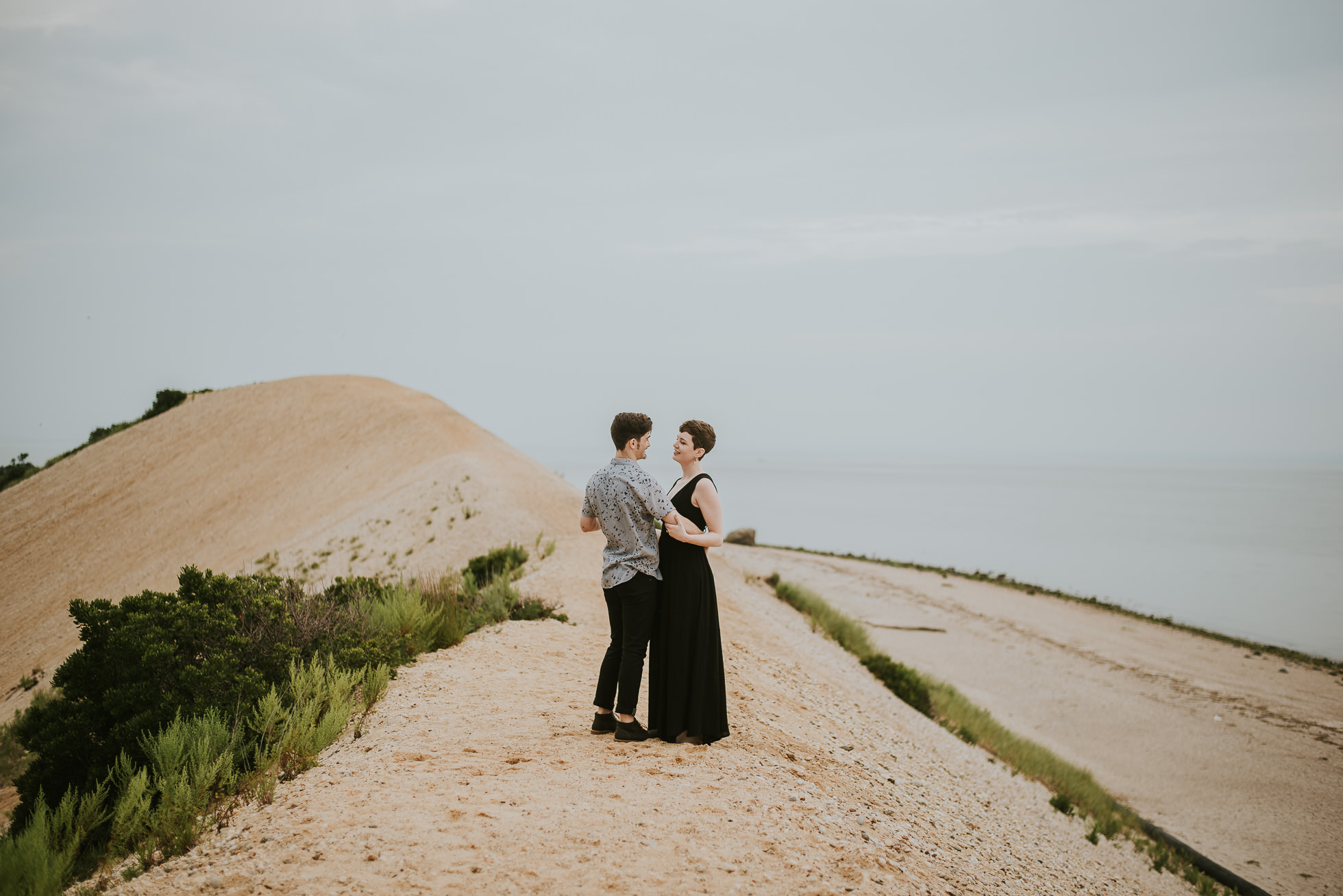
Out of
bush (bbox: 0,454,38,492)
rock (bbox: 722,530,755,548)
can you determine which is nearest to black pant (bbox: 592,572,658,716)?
bush (bbox: 0,454,38,492)

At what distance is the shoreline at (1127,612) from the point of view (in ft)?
81.8

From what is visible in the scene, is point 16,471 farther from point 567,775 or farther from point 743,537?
point 567,775

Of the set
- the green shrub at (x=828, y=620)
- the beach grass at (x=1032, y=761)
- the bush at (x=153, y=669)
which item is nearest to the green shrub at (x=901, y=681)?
the beach grass at (x=1032, y=761)

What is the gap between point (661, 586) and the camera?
535cm

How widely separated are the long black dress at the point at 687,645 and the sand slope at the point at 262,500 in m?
11.4

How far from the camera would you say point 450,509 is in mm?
18016

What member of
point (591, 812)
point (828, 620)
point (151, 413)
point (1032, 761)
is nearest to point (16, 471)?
point (151, 413)

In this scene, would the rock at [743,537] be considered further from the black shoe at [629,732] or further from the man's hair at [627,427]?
the man's hair at [627,427]

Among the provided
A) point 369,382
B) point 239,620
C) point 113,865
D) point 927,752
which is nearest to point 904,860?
point 113,865

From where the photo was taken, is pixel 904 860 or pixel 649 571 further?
pixel 649 571

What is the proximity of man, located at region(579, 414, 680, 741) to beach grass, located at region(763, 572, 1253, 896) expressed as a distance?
8254 millimetres

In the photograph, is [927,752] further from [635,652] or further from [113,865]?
[113,865]

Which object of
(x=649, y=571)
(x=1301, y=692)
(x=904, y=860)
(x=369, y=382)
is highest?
(x=369, y=382)

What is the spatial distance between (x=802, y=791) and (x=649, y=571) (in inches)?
75.0
